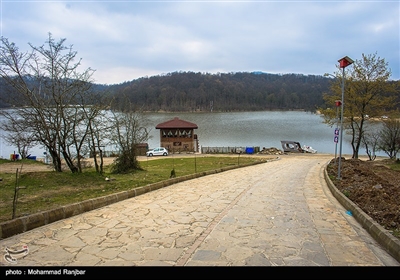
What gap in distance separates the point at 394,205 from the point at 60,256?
6278mm

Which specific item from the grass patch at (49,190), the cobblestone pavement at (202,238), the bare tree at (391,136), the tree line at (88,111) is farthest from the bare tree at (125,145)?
the bare tree at (391,136)

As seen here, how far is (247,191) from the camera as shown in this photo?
28.2 feet

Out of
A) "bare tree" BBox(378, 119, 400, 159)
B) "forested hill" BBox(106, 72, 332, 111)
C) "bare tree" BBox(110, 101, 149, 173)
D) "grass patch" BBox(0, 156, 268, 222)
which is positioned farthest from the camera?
"forested hill" BBox(106, 72, 332, 111)

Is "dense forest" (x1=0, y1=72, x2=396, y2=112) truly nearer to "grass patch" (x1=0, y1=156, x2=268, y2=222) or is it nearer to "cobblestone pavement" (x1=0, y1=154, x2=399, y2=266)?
"grass patch" (x1=0, y1=156, x2=268, y2=222)

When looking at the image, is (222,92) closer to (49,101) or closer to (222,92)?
(222,92)

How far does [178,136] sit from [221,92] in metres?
95.9

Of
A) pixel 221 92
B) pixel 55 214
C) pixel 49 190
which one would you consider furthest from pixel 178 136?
pixel 221 92

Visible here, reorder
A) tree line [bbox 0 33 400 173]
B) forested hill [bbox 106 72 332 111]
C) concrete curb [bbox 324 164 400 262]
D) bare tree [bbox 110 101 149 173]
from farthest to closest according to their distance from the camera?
forested hill [bbox 106 72 332 111], bare tree [bbox 110 101 149 173], tree line [bbox 0 33 400 173], concrete curb [bbox 324 164 400 262]

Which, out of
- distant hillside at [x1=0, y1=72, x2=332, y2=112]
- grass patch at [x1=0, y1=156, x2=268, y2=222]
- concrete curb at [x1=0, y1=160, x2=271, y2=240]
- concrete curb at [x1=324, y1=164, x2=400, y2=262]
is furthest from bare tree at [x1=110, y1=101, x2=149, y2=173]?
distant hillside at [x1=0, y1=72, x2=332, y2=112]

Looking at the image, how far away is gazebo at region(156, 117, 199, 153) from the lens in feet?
157

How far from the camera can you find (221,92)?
140 metres

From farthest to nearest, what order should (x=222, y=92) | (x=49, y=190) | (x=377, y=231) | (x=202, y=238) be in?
(x=222, y=92) < (x=49, y=190) < (x=377, y=231) < (x=202, y=238)

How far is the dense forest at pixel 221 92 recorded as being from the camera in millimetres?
120812
